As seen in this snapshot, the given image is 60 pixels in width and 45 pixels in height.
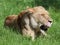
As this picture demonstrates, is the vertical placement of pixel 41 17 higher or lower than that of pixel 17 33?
higher

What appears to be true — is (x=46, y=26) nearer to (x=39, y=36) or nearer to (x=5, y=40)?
(x=39, y=36)

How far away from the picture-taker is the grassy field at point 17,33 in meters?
6.25

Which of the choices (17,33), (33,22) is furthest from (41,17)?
(17,33)

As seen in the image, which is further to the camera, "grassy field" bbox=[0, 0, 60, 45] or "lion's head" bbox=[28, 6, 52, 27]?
"lion's head" bbox=[28, 6, 52, 27]

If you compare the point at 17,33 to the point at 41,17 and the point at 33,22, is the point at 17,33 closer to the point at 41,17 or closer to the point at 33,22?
the point at 33,22

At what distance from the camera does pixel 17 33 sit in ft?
22.9

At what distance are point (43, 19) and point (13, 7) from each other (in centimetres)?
321

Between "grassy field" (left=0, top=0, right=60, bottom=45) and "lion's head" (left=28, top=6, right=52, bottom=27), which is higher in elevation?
"lion's head" (left=28, top=6, right=52, bottom=27)

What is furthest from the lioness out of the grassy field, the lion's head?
the grassy field

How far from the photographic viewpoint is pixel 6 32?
686 cm

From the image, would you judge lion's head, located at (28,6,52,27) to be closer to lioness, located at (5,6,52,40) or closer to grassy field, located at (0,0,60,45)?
lioness, located at (5,6,52,40)

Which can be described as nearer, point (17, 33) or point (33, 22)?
point (17, 33)

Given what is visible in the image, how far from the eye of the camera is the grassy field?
6.25 m

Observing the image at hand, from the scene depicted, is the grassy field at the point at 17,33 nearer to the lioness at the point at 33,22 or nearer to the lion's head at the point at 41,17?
the lioness at the point at 33,22
